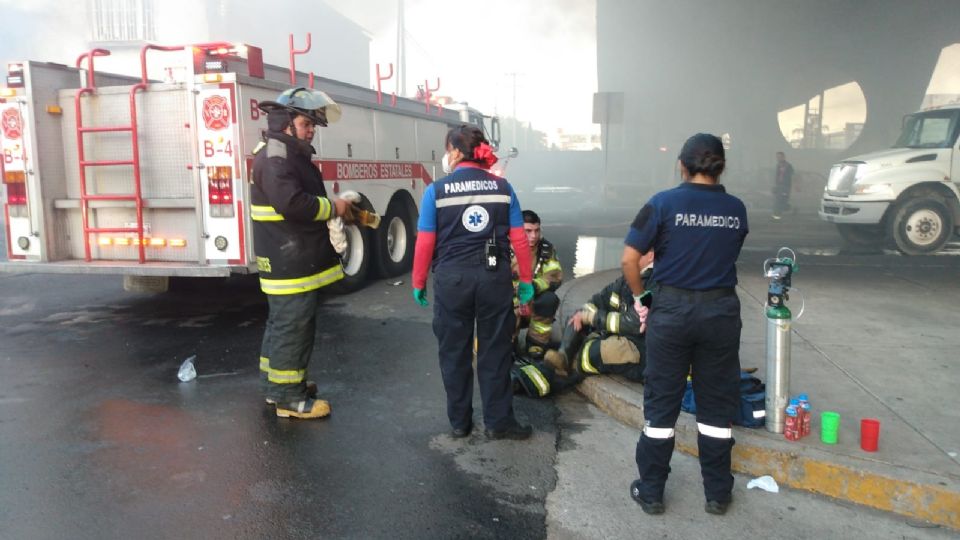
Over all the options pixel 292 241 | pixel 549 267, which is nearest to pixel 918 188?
pixel 549 267

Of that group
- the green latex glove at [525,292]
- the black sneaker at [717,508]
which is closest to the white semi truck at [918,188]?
the green latex glove at [525,292]

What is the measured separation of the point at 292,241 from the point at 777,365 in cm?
267

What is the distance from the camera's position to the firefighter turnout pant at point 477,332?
3.66m

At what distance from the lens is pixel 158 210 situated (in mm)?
6316

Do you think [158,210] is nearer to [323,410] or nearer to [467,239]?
[323,410]

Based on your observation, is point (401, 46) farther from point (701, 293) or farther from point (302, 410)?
point (701, 293)

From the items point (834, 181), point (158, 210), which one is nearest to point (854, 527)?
point (158, 210)

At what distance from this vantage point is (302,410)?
13.7 ft

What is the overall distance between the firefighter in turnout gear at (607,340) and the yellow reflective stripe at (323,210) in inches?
67.8

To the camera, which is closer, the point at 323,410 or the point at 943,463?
the point at 943,463

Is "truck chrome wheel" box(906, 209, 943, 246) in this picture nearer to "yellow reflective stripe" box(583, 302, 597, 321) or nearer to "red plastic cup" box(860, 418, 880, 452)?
"yellow reflective stripe" box(583, 302, 597, 321)

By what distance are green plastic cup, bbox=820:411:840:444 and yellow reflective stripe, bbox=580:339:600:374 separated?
140 centimetres

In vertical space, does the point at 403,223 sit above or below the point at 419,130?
below

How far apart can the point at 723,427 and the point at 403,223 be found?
271 inches
